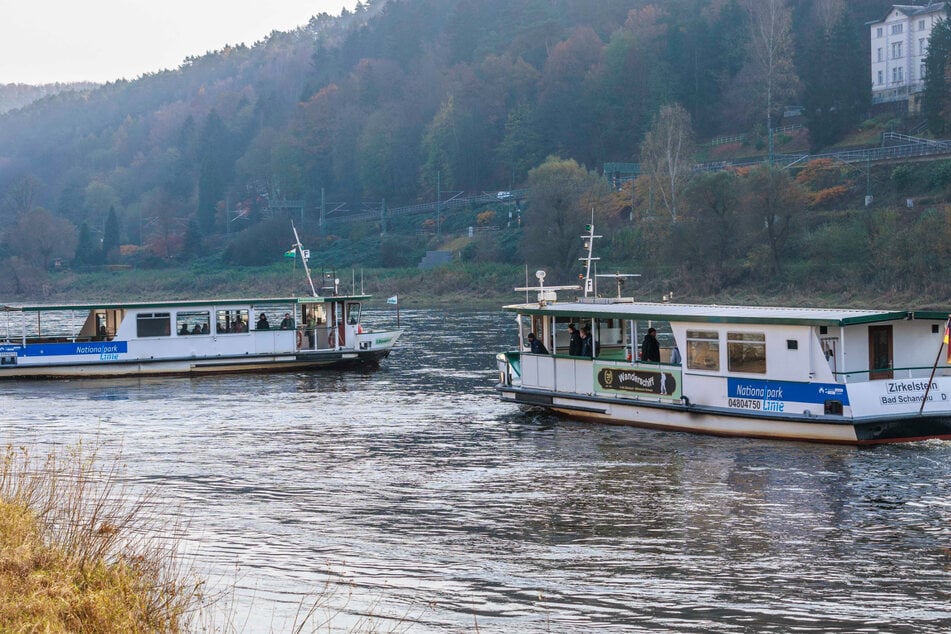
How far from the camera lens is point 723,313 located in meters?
30.2

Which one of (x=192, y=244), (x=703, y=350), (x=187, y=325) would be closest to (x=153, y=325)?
(x=187, y=325)

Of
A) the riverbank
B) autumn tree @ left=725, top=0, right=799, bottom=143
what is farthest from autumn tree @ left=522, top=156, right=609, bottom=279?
autumn tree @ left=725, top=0, right=799, bottom=143

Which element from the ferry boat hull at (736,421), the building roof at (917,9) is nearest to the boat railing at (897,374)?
the ferry boat hull at (736,421)

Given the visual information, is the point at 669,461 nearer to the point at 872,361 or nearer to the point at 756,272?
the point at 872,361

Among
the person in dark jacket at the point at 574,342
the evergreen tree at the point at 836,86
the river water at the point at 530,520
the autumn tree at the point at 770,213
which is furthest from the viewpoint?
the evergreen tree at the point at 836,86

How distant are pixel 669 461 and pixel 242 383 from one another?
79.5ft

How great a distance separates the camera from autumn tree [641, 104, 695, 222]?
11236cm

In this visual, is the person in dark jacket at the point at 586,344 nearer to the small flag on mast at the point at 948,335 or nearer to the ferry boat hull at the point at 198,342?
the small flag on mast at the point at 948,335

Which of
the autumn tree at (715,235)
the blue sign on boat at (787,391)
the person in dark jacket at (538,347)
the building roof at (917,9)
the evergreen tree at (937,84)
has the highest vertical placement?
the building roof at (917,9)

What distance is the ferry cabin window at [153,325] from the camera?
1970 inches

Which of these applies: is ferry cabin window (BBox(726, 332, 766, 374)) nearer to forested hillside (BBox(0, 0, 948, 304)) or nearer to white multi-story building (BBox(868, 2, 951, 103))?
forested hillside (BBox(0, 0, 948, 304))

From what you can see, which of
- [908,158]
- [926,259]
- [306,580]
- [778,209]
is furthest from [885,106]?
[306,580]

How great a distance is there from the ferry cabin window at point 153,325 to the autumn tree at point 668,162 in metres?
65.6

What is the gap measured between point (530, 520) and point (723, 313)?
11.1m
